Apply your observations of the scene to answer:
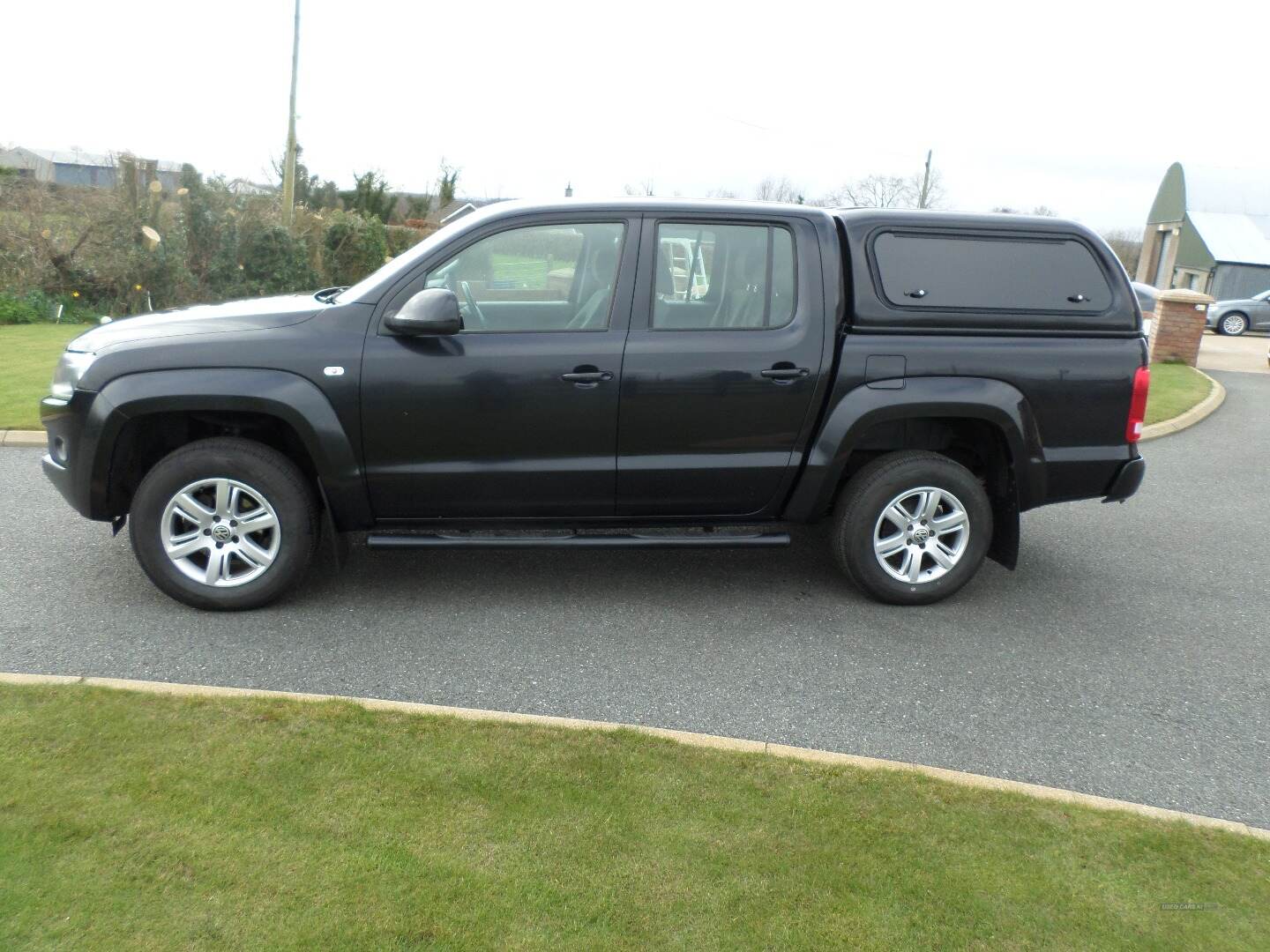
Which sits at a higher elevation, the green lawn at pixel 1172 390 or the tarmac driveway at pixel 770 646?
the green lawn at pixel 1172 390

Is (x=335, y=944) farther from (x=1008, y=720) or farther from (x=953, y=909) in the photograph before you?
(x=1008, y=720)

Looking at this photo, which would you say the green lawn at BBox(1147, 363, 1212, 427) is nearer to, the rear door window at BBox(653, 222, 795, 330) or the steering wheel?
the rear door window at BBox(653, 222, 795, 330)

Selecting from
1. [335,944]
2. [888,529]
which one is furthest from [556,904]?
[888,529]

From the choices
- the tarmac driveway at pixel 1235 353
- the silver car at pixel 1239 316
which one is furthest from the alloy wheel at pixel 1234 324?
the tarmac driveway at pixel 1235 353

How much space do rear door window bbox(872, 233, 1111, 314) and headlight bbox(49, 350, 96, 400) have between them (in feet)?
12.3

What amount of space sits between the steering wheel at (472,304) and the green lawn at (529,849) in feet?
6.50

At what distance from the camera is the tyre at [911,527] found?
16.8 feet

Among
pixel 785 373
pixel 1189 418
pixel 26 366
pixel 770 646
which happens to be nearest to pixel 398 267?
pixel 785 373

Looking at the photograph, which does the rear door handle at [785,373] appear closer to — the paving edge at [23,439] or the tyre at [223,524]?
the tyre at [223,524]

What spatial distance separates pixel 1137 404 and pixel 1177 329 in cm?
1281

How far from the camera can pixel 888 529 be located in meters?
5.22

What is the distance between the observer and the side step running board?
4.86 metres

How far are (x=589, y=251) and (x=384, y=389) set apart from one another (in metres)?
1.17

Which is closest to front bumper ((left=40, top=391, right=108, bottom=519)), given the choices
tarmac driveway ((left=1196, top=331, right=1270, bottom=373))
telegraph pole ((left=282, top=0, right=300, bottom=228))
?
tarmac driveway ((left=1196, top=331, right=1270, bottom=373))
